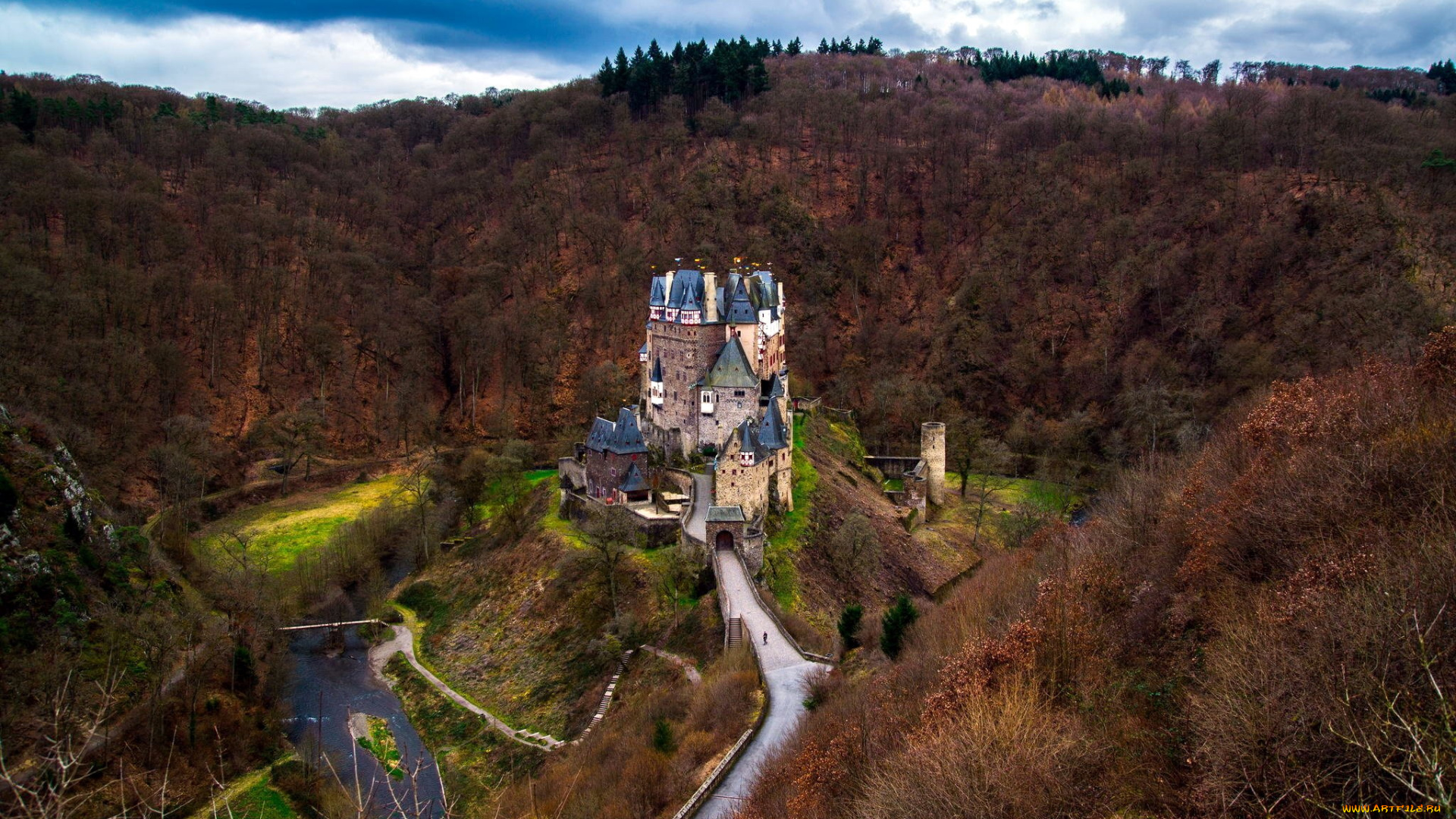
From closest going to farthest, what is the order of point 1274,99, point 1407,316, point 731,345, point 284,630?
point 284,630 → point 731,345 → point 1407,316 → point 1274,99

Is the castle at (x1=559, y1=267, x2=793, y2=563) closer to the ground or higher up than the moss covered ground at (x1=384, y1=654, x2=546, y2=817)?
higher up

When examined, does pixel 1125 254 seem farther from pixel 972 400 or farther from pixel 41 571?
pixel 41 571

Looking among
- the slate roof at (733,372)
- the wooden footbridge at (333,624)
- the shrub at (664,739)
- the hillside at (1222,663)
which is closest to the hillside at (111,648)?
the wooden footbridge at (333,624)

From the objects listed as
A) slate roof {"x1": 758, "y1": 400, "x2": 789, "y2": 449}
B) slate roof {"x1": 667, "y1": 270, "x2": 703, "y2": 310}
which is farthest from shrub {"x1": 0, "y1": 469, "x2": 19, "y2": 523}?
slate roof {"x1": 758, "y1": 400, "x2": 789, "y2": 449}

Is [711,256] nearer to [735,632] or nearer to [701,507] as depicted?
[701,507]

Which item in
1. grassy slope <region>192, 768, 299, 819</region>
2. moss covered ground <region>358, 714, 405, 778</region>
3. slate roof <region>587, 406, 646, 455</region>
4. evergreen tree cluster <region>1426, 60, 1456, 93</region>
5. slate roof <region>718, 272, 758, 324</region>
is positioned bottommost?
moss covered ground <region>358, 714, 405, 778</region>

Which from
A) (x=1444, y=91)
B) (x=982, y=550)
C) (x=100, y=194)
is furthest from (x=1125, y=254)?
(x=100, y=194)

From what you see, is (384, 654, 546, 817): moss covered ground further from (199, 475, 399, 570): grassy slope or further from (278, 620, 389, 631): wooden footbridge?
(199, 475, 399, 570): grassy slope

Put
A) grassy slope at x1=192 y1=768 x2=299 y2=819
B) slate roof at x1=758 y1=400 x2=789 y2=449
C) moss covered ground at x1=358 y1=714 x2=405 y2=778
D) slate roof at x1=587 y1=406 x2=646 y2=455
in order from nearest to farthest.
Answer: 1. grassy slope at x1=192 y1=768 x2=299 y2=819
2. moss covered ground at x1=358 y1=714 x2=405 y2=778
3. slate roof at x1=758 y1=400 x2=789 y2=449
4. slate roof at x1=587 y1=406 x2=646 y2=455
